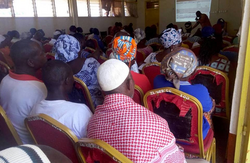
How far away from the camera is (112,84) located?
3.48ft

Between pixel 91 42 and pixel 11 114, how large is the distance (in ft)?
9.65

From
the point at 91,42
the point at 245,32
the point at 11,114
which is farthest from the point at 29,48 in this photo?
the point at 91,42

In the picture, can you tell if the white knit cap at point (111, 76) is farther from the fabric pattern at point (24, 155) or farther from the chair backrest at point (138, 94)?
the fabric pattern at point (24, 155)

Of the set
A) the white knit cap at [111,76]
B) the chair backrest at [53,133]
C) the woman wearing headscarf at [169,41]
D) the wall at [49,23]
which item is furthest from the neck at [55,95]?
the wall at [49,23]

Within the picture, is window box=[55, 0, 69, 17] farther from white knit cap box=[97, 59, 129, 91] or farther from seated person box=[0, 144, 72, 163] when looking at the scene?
seated person box=[0, 144, 72, 163]

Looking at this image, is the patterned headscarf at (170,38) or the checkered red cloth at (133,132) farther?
the patterned headscarf at (170,38)

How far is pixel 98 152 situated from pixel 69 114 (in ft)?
1.30

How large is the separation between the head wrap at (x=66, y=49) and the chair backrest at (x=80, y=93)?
37 centimetres

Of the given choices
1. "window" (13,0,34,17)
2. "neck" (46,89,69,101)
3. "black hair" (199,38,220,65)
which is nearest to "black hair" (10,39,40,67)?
"neck" (46,89,69,101)

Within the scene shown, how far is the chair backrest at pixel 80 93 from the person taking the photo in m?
1.60

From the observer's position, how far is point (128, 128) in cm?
91

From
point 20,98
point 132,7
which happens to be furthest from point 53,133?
point 132,7

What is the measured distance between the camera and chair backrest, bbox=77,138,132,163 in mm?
741

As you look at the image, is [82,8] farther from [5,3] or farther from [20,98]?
[20,98]
